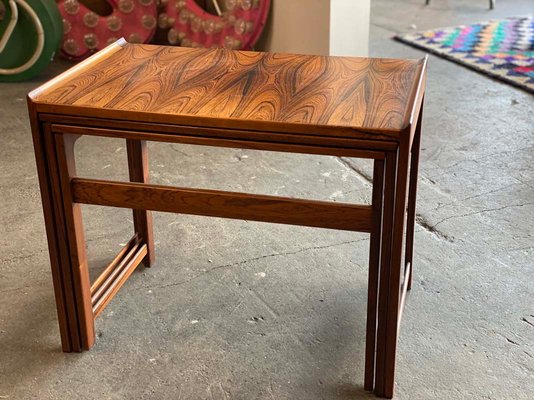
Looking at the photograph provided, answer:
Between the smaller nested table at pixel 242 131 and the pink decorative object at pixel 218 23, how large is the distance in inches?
74.3

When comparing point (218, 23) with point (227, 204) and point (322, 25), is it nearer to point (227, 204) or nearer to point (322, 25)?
point (322, 25)

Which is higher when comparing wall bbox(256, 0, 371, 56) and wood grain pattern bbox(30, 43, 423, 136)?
wood grain pattern bbox(30, 43, 423, 136)

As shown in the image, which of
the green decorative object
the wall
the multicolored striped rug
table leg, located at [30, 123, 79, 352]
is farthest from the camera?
the multicolored striped rug

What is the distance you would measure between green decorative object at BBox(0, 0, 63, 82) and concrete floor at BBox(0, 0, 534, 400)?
2.73ft

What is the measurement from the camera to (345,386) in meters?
1.57

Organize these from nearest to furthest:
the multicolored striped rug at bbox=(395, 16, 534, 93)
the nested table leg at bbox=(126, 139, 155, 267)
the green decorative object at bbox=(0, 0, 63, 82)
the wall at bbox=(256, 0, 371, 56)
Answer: the nested table leg at bbox=(126, 139, 155, 267)
the wall at bbox=(256, 0, 371, 56)
the green decorative object at bbox=(0, 0, 63, 82)
the multicolored striped rug at bbox=(395, 16, 534, 93)

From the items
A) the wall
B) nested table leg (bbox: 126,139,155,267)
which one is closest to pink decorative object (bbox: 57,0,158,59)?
the wall

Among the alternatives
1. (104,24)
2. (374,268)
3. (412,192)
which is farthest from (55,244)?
(104,24)

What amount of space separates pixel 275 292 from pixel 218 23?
204 cm

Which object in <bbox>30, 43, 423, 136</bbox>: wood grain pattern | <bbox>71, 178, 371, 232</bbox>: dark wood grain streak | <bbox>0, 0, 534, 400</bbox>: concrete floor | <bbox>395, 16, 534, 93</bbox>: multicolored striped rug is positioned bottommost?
<bbox>0, 0, 534, 400</bbox>: concrete floor

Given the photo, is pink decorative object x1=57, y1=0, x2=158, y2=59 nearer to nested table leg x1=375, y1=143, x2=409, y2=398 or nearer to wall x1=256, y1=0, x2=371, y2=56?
wall x1=256, y1=0, x2=371, y2=56

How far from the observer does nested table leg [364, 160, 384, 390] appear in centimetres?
134

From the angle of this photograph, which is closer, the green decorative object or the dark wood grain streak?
the dark wood grain streak

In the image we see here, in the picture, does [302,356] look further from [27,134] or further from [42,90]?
[27,134]
